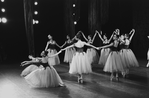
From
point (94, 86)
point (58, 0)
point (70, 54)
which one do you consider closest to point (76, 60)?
point (94, 86)

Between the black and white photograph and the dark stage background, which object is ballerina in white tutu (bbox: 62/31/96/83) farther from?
the dark stage background

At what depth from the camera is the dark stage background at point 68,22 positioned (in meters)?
11.0

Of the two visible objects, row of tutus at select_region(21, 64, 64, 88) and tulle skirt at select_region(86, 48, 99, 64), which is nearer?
row of tutus at select_region(21, 64, 64, 88)

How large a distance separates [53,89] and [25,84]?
1033 millimetres

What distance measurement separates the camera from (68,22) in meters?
11.0

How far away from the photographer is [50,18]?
1260 centimetres

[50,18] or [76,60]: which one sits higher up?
[50,18]

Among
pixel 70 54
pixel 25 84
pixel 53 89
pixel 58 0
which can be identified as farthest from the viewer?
pixel 58 0

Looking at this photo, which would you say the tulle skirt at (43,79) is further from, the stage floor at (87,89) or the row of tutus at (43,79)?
the stage floor at (87,89)

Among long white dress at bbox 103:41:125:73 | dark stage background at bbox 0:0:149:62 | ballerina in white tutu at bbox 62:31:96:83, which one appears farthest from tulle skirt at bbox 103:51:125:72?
dark stage background at bbox 0:0:149:62

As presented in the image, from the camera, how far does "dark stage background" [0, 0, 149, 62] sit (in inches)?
433

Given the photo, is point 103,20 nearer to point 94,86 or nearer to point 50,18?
point 50,18

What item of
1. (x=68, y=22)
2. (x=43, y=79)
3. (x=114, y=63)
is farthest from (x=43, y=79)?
(x=68, y=22)

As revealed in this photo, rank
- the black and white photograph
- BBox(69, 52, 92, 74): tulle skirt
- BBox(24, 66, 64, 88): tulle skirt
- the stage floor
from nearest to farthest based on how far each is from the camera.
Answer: the stage floor, the black and white photograph, BBox(24, 66, 64, 88): tulle skirt, BBox(69, 52, 92, 74): tulle skirt
